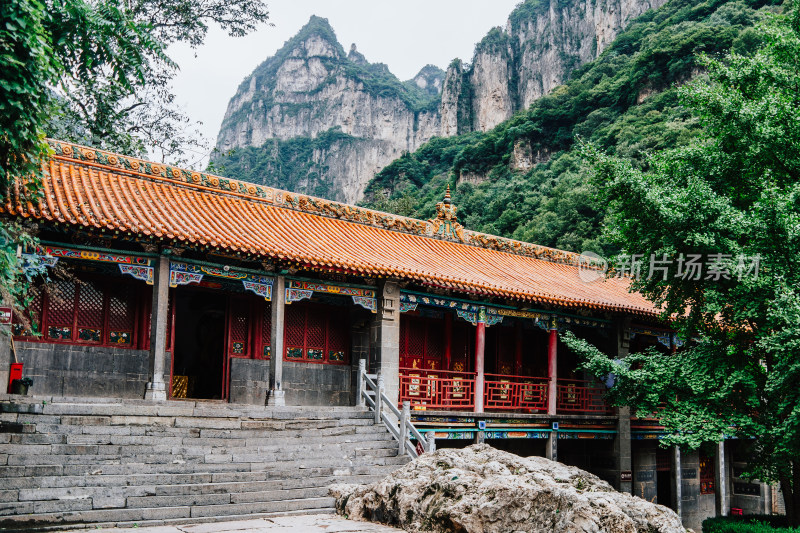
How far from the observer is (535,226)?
39281mm

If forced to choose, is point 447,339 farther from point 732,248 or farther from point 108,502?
point 108,502

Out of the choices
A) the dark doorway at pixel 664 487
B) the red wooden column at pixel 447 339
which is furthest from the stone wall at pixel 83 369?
the dark doorway at pixel 664 487

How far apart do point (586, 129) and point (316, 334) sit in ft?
134

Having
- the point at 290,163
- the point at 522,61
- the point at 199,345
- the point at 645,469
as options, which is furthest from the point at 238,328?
the point at 290,163

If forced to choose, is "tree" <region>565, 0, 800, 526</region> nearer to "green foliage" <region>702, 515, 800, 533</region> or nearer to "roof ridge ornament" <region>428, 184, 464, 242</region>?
"green foliage" <region>702, 515, 800, 533</region>

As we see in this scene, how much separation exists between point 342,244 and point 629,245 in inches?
215

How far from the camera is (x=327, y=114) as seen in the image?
108375 millimetres

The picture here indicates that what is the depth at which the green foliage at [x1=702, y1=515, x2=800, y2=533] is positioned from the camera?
39.5ft

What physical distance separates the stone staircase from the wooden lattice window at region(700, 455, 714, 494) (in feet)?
40.6

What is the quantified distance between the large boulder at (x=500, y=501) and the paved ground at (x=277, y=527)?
24 cm

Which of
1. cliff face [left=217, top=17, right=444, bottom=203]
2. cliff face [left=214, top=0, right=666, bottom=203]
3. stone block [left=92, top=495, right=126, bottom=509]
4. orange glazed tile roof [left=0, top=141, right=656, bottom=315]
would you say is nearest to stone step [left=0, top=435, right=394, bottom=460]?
stone block [left=92, top=495, right=126, bottom=509]

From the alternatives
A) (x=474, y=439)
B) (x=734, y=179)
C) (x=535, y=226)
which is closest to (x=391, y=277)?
(x=474, y=439)

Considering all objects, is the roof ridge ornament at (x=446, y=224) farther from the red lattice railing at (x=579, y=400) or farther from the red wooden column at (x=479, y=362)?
the red lattice railing at (x=579, y=400)

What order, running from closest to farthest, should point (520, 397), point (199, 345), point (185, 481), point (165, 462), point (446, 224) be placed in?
point (185, 481) < point (165, 462) < point (199, 345) < point (520, 397) < point (446, 224)
